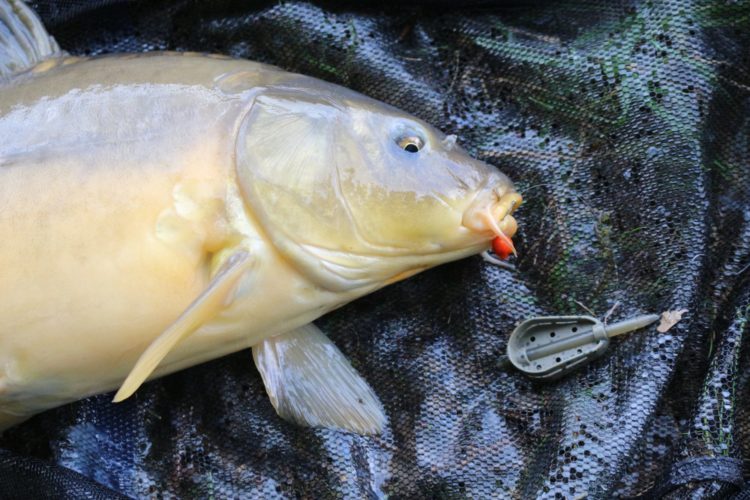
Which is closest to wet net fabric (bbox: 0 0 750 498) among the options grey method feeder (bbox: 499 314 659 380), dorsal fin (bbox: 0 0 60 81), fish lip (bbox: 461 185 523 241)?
grey method feeder (bbox: 499 314 659 380)

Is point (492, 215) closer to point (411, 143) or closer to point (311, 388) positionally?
point (411, 143)

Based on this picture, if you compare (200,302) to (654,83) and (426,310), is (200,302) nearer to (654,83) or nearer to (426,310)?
(426,310)

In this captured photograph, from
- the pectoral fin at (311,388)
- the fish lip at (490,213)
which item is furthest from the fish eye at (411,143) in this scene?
the pectoral fin at (311,388)

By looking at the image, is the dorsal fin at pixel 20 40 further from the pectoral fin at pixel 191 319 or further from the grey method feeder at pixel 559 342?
the grey method feeder at pixel 559 342

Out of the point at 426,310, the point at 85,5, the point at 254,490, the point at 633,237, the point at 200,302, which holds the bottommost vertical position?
the point at 254,490

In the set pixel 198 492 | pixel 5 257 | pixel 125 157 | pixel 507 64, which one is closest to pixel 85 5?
pixel 125 157

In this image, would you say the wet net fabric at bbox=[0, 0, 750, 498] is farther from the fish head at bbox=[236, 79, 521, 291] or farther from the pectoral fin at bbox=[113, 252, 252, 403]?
the pectoral fin at bbox=[113, 252, 252, 403]

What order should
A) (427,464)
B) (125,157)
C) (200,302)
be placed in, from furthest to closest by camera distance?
(427,464), (125,157), (200,302)
